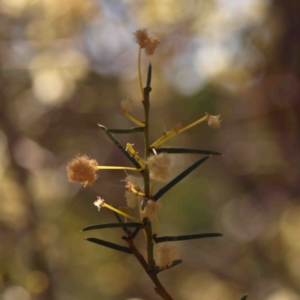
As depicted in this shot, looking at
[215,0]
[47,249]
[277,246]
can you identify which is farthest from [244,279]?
[215,0]

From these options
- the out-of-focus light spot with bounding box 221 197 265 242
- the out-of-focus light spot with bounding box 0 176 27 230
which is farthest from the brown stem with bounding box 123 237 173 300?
the out-of-focus light spot with bounding box 221 197 265 242

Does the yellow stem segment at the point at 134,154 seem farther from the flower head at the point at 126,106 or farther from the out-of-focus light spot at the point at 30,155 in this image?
the out-of-focus light spot at the point at 30,155

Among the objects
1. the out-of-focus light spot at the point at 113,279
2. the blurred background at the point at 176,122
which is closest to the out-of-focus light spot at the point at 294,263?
the blurred background at the point at 176,122

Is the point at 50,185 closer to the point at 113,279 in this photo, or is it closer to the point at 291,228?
the point at 113,279

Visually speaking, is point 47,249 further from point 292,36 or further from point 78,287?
point 292,36

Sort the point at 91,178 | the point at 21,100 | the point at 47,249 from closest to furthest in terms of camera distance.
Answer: the point at 91,178 < the point at 47,249 < the point at 21,100

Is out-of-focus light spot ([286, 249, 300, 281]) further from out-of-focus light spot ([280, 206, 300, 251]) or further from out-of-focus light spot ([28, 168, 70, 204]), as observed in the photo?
out-of-focus light spot ([28, 168, 70, 204])
